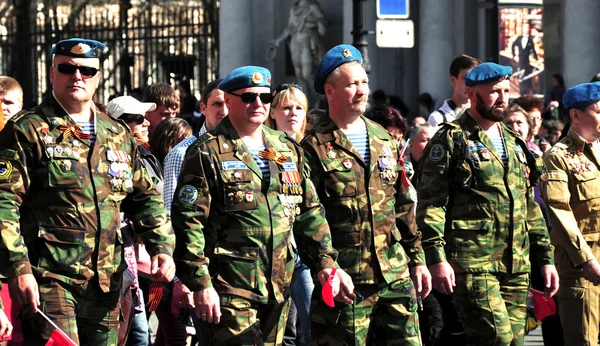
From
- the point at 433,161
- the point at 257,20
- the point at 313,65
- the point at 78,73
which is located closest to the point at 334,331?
the point at 433,161

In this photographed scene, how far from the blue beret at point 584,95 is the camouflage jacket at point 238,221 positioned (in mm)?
2846

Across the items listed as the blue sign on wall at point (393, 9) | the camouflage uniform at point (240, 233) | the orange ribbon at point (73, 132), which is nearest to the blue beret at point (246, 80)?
the camouflage uniform at point (240, 233)

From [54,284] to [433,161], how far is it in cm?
251

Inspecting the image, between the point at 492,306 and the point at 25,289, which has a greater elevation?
the point at 25,289

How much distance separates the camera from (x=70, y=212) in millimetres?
6223

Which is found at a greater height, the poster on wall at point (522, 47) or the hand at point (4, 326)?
the poster on wall at point (522, 47)

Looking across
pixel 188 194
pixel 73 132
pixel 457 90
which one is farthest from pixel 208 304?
pixel 457 90

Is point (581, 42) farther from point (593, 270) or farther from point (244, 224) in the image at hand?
point (244, 224)

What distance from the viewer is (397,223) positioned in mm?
7340

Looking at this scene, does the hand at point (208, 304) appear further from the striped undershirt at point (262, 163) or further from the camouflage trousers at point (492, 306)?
the camouflage trousers at point (492, 306)

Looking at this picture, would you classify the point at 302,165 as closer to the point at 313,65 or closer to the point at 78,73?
the point at 78,73

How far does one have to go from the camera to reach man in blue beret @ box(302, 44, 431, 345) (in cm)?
703

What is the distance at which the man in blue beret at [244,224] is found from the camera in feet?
21.1

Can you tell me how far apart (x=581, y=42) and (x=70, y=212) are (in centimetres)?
1754
